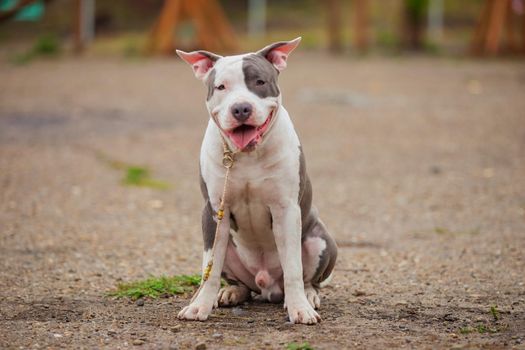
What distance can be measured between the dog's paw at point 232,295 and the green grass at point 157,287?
0.33 metres

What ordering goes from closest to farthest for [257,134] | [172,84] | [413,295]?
[257,134]
[413,295]
[172,84]

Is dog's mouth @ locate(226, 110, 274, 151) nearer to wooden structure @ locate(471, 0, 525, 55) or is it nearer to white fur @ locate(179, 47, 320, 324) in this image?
white fur @ locate(179, 47, 320, 324)

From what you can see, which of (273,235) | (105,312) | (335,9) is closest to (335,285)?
(273,235)

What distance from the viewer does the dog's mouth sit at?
4.86 m

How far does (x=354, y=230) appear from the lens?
26.6ft

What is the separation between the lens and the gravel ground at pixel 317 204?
16.5 ft

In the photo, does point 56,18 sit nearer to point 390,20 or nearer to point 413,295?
point 390,20

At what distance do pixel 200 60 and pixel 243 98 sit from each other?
0.54 m

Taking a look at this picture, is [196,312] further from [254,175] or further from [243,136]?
[243,136]

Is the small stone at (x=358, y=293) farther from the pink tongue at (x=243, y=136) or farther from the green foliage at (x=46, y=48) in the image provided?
the green foliage at (x=46, y=48)

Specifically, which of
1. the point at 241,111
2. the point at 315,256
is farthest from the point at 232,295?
the point at 241,111

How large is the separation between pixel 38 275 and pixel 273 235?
191cm

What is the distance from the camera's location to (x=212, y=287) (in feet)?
17.0

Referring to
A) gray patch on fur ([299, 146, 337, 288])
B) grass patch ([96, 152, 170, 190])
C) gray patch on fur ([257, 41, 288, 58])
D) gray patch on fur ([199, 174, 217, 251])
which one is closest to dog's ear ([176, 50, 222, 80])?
gray patch on fur ([257, 41, 288, 58])
